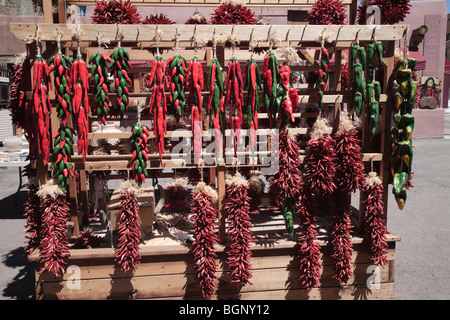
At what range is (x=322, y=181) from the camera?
3654mm

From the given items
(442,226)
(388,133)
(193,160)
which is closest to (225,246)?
(193,160)

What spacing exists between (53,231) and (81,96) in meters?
1.28

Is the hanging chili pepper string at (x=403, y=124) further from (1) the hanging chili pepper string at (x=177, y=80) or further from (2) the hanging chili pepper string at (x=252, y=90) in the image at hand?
(1) the hanging chili pepper string at (x=177, y=80)

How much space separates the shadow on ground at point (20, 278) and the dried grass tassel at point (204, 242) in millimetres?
2283

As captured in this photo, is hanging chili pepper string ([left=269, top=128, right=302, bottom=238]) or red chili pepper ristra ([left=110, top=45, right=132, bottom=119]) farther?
hanging chili pepper string ([left=269, top=128, right=302, bottom=238])

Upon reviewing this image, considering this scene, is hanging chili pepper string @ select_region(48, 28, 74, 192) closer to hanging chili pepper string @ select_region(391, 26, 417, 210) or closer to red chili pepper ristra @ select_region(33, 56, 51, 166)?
red chili pepper ristra @ select_region(33, 56, 51, 166)

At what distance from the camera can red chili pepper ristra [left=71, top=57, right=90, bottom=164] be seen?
3.36 m

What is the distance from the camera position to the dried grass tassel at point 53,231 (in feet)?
11.6

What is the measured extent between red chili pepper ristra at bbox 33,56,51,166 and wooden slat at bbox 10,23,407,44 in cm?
31

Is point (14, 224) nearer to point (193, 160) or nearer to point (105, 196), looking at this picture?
point (105, 196)

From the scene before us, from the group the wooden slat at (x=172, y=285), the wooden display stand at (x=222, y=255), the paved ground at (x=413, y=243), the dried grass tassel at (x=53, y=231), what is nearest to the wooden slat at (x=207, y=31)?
the wooden display stand at (x=222, y=255)

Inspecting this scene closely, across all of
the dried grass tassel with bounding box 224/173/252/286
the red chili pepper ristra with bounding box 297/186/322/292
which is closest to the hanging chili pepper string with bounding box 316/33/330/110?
the red chili pepper ristra with bounding box 297/186/322/292
